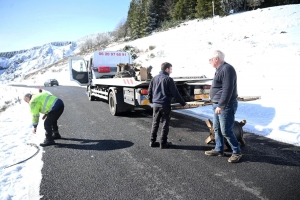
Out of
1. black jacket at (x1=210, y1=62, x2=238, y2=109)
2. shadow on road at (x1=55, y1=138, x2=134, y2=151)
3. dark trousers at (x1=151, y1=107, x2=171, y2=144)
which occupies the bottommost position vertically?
shadow on road at (x1=55, y1=138, x2=134, y2=151)

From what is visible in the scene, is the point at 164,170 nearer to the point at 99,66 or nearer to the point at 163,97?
the point at 163,97

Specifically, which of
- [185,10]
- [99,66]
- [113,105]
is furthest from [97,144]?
[185,10]

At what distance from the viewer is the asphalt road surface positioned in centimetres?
270

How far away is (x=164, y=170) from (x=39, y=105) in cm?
306

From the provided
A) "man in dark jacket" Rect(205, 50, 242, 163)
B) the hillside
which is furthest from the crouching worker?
the hillside

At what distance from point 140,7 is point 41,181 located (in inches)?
2244

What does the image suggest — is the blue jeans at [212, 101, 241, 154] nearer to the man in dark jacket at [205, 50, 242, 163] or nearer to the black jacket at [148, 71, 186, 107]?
the man in dark jacket at [205, 50, 242, 163]

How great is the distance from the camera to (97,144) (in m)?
4.65

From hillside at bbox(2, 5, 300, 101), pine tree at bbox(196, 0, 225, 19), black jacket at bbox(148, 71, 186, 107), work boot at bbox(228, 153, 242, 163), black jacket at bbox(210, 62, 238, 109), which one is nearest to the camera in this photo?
black jacket at bbox(210, 62, 238, 109)

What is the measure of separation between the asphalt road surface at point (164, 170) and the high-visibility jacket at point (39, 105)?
75cm

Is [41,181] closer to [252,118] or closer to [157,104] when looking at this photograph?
[157,104]

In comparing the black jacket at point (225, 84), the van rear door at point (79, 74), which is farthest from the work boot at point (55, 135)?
the van rear door at point (79, 74)

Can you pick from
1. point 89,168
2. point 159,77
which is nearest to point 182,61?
point 159,77

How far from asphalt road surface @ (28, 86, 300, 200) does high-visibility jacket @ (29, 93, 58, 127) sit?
749 millimetres
